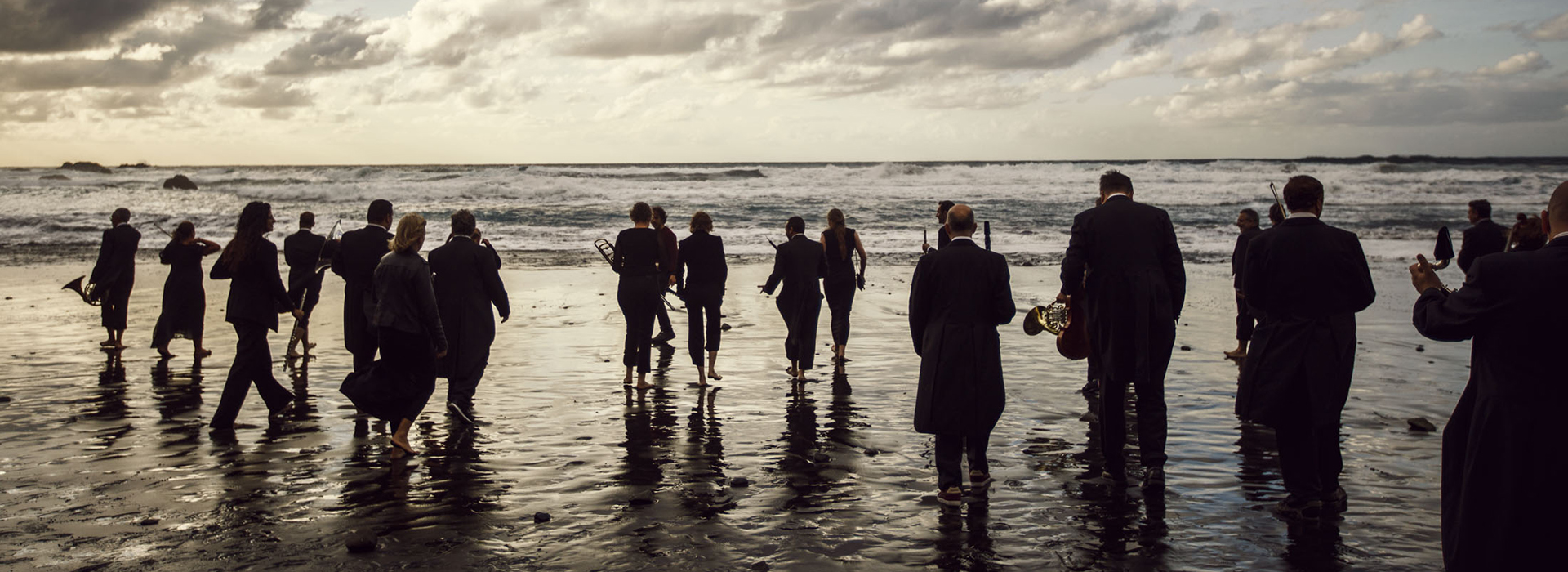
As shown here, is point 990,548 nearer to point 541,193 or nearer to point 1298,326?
point 1298,326

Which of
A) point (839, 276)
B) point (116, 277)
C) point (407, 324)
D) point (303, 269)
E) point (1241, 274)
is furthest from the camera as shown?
point (116, 277)

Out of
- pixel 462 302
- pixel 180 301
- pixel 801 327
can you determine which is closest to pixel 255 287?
pixel 462 302

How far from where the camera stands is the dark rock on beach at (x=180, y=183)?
5359 centimetres

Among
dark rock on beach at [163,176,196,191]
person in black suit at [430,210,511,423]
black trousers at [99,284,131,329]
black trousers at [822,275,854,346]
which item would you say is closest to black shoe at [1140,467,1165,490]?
person in black suit at [430,210,511,423]

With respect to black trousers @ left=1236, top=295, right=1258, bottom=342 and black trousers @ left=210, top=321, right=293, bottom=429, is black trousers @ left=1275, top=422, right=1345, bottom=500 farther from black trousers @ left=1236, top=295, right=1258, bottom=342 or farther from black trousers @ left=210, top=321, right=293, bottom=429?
black trousers @ left=210, top=321, right=293, bottom=429

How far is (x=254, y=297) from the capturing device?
7.75 metres

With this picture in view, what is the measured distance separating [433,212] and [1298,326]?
38.4 metres

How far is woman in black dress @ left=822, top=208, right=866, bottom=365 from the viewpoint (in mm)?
10562

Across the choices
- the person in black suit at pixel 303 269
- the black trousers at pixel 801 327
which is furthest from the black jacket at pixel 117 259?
the black trousers at pixel 801 327

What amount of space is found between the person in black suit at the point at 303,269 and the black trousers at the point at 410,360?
3702 mm

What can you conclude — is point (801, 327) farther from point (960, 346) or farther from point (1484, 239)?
point (1484, 239)

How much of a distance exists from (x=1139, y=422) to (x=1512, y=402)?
275cm

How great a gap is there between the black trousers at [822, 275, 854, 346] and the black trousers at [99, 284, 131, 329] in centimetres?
750

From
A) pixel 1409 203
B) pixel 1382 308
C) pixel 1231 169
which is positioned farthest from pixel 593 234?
pixel 1231 169
